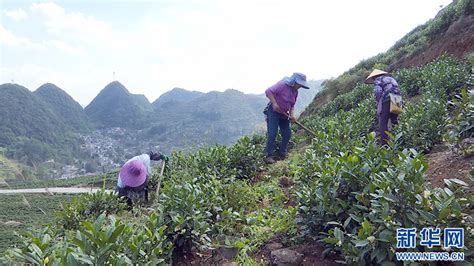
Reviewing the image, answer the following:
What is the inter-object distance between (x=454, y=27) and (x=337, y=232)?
1241cm

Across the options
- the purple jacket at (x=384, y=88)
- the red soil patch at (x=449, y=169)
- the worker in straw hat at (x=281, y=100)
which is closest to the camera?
the red soil patch at (x=449, y=169)

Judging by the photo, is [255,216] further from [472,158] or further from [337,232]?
[472,158]

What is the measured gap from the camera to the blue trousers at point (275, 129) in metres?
6.02

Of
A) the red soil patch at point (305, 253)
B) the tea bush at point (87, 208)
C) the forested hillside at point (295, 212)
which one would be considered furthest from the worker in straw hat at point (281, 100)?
the red soil patch at point (305, 253)

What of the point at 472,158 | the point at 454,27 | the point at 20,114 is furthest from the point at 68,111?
the point at 472,158

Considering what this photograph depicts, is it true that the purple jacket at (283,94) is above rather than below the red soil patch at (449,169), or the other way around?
above

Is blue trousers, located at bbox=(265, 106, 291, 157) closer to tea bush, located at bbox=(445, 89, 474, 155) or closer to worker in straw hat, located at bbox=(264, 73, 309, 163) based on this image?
worker in straw hat, located at bbox=(264, 73, 309, 163)

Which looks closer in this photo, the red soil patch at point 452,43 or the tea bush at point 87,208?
the tea bush at point 87,208

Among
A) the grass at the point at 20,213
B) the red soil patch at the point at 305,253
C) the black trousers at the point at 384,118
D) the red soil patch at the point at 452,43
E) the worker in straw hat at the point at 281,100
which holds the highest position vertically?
the red soil patch at the point at 452,43

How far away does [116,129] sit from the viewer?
84.2 metres

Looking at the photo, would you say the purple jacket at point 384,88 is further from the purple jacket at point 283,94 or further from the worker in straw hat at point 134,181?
the worker in straw hat at point 134,181

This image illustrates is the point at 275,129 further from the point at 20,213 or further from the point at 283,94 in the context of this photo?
the point at 20,213

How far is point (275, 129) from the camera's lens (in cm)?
604

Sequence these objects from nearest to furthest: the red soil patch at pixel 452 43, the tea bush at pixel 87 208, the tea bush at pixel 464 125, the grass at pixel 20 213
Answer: the tea bush at pixel 464 125 < the tea bush at pixel 87 208 < the red soil patch at pixel 452 43 < the grass at pixel 20 213
